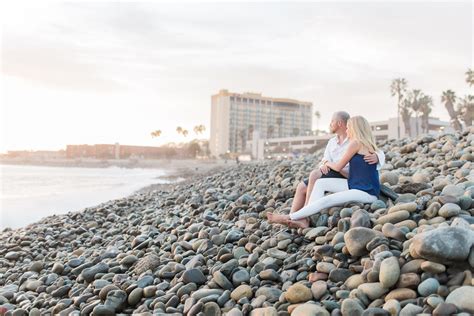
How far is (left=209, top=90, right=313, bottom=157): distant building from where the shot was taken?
5349 inches

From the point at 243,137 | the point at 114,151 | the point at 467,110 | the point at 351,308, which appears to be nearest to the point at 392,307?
the point at 351,308

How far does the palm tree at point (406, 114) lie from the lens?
212 ft

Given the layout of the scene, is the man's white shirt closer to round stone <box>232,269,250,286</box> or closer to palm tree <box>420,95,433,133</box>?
round stone <box>232,269,250,286</box>

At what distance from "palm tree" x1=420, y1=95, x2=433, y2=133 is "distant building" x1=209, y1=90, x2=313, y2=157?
64.2 m

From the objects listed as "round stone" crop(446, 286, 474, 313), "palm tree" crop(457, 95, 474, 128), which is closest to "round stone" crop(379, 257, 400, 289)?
"round stone" crop(446, 286, 474, 313)

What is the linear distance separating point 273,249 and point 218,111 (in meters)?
136

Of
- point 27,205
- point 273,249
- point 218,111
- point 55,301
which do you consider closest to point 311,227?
point 273,249

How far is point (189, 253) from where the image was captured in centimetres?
Result: 454

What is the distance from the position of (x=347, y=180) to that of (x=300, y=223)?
703 mm

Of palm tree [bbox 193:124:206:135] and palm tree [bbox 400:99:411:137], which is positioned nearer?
palm tree [bbox 400:99:411:137]

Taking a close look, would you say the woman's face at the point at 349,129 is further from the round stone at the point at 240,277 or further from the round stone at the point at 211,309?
the round stone at the point at 211,309

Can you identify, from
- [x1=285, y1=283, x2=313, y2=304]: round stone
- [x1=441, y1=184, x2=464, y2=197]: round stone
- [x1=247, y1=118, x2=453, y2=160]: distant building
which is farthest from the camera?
[x1=247, y1=118, x2=453, y2=160]: distant building

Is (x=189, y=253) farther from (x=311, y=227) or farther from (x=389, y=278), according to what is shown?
(x=389, y=278)

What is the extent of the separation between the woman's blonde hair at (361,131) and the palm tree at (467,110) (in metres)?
47.0
